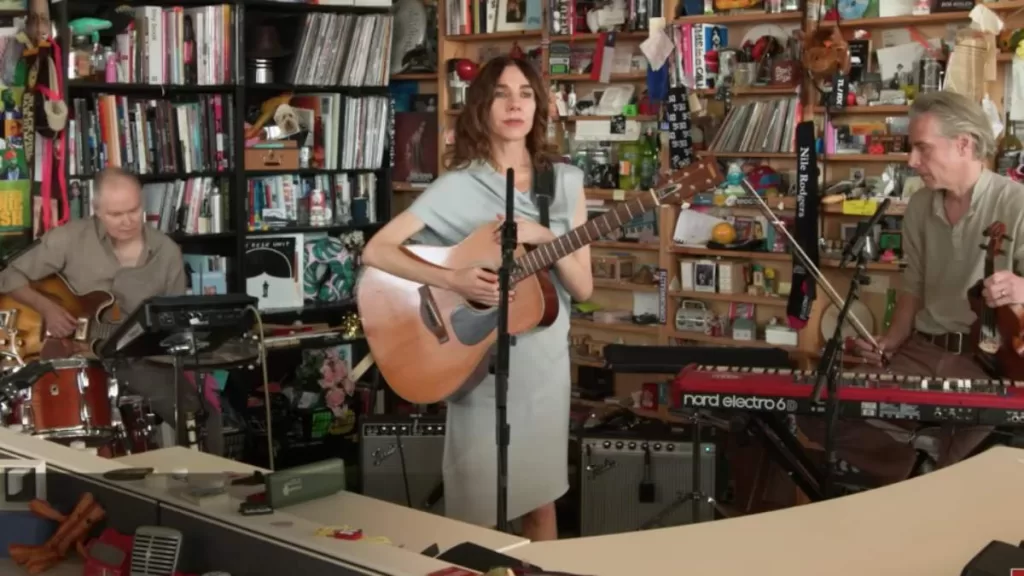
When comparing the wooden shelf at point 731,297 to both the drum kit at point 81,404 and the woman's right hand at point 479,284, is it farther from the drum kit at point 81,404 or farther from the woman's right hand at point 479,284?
the woman's right hand at point 479,284

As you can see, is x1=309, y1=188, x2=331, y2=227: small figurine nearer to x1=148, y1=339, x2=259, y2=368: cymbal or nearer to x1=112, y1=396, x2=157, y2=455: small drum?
x1=148, y1=339, x2=259, y2=368: cymbal

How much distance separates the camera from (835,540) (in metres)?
2.12

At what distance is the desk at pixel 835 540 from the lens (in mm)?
1971

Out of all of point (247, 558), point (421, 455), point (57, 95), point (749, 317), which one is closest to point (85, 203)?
point (57, 95)

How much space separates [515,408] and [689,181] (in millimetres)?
703

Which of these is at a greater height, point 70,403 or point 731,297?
point 731,297

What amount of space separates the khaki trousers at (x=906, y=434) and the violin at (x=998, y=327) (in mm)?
98

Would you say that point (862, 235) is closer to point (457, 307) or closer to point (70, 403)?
point (457, 307)

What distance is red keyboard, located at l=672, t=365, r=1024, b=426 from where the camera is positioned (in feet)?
10.9

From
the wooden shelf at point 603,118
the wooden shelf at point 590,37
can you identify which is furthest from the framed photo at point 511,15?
the wooden shelf at point 603,118

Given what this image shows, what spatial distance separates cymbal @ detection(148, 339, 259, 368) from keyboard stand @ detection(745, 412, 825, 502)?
164cm

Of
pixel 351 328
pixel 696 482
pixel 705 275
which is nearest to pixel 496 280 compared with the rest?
pixel 696 482

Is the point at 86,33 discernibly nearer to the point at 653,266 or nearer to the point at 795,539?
the point at 653,266

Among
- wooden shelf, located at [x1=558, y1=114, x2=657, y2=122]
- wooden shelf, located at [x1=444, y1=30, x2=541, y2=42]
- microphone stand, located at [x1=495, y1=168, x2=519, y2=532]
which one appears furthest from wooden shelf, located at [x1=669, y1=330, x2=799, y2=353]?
microphone stand, located at [x1=495, y1=168, x2=519, y2=532]
